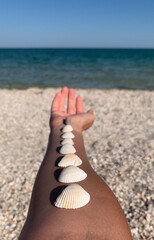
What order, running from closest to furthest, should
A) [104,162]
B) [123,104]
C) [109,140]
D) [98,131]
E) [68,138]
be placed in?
[68,138], [104,162], [109,140], [98,131], [123,104]

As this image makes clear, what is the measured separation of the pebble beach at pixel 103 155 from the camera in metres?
3.54

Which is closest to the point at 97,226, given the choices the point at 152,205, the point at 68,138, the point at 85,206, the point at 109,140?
the point at 85,206

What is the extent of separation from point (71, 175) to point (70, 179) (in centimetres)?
6

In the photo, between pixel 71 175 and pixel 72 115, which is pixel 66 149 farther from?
pixel 72 115

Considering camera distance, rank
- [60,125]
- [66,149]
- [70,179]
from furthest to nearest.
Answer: [60,125] < [66,149] < [70,179]

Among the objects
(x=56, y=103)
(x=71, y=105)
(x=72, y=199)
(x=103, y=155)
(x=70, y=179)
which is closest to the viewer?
(x=72, y=199)

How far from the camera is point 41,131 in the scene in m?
7.58

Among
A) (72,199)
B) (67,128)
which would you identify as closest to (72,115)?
(67,128)

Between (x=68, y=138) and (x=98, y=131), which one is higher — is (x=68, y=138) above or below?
above

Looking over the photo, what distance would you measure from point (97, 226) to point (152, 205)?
2.42m

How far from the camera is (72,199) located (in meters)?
1.71

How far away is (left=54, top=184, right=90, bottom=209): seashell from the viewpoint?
67.5 inches

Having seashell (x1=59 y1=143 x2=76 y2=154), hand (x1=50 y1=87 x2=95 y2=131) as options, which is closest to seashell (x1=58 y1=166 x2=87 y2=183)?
seashell (x1=59 y1=143 x2=76 y2=154)

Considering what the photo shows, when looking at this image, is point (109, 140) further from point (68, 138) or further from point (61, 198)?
point (61, 198)
